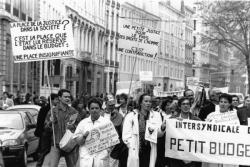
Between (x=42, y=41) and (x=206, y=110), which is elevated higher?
(x=42, y=41)

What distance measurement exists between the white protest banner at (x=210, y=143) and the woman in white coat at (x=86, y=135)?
49.1 inches

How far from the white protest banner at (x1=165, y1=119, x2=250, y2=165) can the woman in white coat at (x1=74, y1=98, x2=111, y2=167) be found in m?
1.25

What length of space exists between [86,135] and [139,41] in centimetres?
1084

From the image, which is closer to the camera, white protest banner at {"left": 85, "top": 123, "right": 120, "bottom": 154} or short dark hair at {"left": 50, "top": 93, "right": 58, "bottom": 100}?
white protest banner at {"left": 85, "top": 123, "right": 120, "bottom": 154}

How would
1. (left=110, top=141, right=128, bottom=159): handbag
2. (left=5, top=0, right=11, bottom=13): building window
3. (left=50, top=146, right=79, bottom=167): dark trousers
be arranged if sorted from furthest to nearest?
1. (left=5, top=0, right=11, bottom=13): building window
2. (left=50, top=146, right=79, bottom=167): dark trousers
3. (left=110, top=141, right=128, bottom=159): handbag

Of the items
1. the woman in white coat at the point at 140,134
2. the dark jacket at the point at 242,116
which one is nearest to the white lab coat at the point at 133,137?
the woman in white coat at the point at 140,134

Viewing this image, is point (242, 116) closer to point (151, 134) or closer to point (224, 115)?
point (224, 115)

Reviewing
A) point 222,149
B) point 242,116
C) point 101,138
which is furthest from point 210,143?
point 242,116

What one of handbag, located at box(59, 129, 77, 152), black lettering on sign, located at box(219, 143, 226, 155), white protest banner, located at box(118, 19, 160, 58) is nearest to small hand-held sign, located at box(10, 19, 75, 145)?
handbag, located at box(59, 129, 77, 152)

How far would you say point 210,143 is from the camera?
405 inches

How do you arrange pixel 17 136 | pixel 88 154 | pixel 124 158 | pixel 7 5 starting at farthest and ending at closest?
pixel 7 5 < pixel 17 136 < pixel 124 158 < pixel 88 154

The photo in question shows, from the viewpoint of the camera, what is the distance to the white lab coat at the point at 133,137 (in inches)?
377

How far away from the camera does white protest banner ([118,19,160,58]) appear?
64.5 feet

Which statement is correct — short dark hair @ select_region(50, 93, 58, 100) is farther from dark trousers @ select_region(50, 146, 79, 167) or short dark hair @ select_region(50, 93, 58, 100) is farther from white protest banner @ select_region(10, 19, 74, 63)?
dark trousers @ select_region(50, 146, 79, 167)
